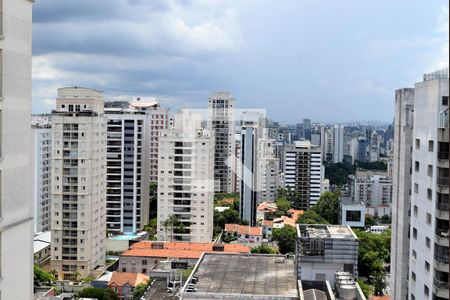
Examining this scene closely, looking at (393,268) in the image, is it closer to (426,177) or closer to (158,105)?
(426,177)

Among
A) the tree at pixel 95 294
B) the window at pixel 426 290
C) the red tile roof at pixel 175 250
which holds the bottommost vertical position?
the tree at pixel 95 294

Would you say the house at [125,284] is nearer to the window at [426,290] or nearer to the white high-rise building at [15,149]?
the window at [426,290]

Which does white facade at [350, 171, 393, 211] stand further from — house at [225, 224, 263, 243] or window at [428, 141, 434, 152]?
window at [428, 141, 434, 152]

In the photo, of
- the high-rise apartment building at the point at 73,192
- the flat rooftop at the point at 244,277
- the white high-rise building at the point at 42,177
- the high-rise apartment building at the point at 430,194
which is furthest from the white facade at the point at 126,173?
the high-rise apartment building at the point at 430,194

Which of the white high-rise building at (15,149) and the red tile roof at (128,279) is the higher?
the white high-rise building at (15,149)

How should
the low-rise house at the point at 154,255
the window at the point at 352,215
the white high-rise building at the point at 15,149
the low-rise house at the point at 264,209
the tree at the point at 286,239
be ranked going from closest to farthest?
the white high-rise building at the point at 15,149
the low-rise house at the point at 154,255
the tree at the point at 286,239
the window at the point at 352,215
the low-rise house at the point at 264,209

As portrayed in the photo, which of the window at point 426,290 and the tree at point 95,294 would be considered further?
the tree at point 95,294

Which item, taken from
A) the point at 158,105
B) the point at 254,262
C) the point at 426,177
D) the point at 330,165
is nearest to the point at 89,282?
the point at 254,262
